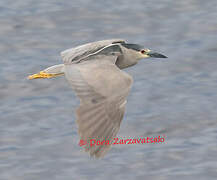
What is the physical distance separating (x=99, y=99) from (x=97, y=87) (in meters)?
0.19

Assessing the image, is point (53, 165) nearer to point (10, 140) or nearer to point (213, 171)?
point (10, 140)

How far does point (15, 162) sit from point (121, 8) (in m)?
6.06

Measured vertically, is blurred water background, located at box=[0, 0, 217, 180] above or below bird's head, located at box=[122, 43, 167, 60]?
below

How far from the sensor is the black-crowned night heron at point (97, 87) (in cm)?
845

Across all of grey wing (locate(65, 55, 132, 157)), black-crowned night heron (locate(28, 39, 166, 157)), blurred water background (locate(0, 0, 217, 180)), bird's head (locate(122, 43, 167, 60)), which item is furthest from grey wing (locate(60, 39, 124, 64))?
blurred water background (locate(0, 0, 217, 180))

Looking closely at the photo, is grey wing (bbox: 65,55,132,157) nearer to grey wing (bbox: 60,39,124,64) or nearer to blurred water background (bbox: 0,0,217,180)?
grey wing (bbox: 60,39,124,64)

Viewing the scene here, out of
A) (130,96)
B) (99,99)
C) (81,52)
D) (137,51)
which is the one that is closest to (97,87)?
(99,99)

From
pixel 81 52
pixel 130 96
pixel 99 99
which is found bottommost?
pixel 130 96

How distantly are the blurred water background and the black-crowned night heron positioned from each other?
2.40 metres

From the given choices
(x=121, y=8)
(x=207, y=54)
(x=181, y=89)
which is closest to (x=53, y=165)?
(x=181, y=89)

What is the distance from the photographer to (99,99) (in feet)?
28.8

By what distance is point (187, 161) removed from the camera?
12352mm

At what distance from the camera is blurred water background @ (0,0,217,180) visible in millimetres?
12336

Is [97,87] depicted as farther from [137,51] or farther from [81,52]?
[137,51]
